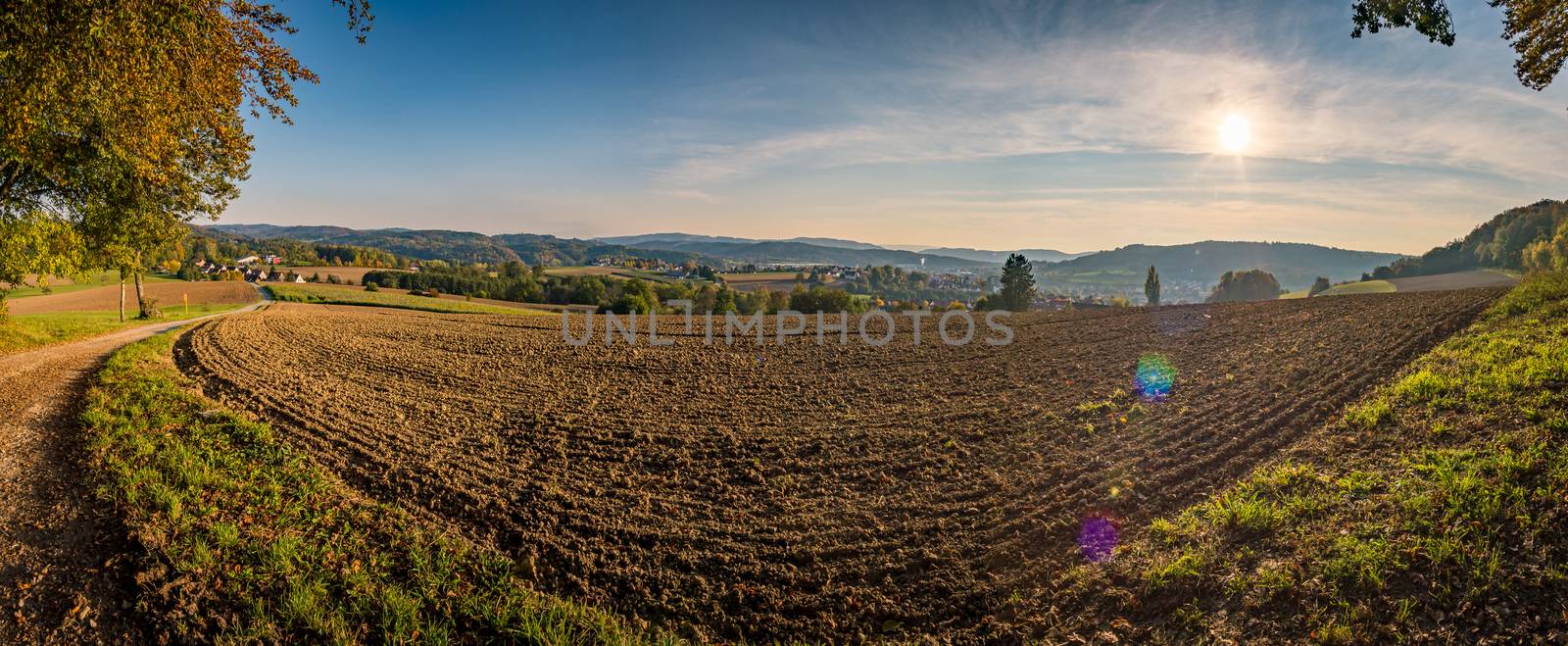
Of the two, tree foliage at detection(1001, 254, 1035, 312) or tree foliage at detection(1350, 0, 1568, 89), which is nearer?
tree foliage at detection(1350, 0, 1568, 89)

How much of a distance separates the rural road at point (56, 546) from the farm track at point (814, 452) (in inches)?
80.9

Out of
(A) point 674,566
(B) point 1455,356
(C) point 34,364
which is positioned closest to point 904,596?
(A) point 674,566

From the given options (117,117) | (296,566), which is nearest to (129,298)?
(117,117)

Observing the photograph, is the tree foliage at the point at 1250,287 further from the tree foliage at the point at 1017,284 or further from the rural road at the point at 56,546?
the rural road at the point at 56,546

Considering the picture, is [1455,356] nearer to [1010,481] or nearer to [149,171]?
[1010,481]

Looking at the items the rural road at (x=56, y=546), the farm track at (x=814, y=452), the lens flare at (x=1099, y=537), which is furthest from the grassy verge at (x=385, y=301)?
the lens flare at (x=1099, y=537)

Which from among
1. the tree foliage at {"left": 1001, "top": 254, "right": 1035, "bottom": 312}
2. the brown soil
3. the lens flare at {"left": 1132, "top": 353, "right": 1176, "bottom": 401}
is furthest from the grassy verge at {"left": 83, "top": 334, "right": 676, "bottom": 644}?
the tree foliage at {"left": 1001, "top": 254, "right": 1035, "bottom": 312}

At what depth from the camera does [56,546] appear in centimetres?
482

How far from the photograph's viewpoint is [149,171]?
1098 cm

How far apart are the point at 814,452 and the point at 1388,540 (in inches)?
237

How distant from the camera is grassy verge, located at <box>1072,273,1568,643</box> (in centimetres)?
361

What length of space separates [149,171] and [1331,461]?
65.5ft

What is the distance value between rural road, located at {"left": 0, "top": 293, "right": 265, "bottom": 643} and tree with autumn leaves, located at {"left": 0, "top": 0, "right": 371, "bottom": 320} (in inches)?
183

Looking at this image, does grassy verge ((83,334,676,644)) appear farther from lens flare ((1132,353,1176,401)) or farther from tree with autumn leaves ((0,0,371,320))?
lens flare ((1132,353,1176,401))
